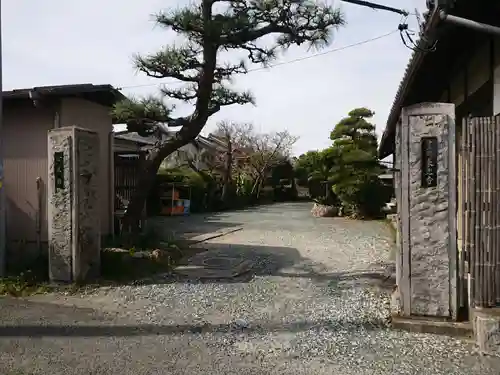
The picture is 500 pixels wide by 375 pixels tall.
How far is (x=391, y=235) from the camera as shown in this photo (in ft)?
40.6

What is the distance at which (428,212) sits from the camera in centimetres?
466

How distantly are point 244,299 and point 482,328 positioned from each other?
2.86 m

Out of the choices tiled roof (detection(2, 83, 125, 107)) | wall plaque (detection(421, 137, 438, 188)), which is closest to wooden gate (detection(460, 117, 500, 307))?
wall plaque (detection(421, 137, 438, 188))

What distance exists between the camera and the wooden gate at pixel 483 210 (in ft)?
14.0

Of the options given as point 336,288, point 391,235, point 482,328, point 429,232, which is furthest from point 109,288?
point 391,235

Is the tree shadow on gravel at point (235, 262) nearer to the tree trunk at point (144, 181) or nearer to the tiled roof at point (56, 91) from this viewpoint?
the tree trunk at point (144, 181)

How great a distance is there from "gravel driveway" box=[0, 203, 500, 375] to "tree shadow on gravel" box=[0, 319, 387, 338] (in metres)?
0.01

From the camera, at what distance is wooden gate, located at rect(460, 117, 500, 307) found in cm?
→ 427

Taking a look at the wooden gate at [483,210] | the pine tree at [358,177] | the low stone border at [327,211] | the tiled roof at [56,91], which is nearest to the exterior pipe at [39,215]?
the tiled roof at [56,91]

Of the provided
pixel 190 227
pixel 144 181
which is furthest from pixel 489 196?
pixel 190 227

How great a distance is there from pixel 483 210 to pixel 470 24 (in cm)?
169

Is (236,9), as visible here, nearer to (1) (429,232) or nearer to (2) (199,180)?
(1) (429,232)

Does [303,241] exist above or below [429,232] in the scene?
below

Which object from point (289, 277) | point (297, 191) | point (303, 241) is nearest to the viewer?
point (289, 277)
